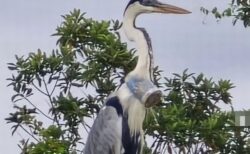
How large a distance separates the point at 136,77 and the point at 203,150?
3.21 metres

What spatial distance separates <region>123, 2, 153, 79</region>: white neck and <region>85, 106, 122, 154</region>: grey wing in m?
0.30

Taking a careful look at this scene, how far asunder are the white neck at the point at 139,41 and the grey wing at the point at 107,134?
0.30 metres

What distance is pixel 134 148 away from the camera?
5602mm

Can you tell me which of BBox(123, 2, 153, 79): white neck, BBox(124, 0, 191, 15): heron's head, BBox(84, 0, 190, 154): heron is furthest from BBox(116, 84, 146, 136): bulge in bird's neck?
BBox(124, 0, 191, 15): heron's head

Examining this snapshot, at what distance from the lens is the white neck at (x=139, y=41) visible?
552 cm

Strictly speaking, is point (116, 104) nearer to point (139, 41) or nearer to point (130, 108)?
point (130, 108)

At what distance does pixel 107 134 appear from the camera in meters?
5.58

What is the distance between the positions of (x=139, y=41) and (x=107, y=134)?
60 cm

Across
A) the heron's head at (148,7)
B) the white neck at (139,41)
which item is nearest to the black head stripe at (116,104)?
the white neck at (139,41)

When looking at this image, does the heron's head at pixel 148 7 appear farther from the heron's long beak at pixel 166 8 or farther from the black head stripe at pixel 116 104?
the black head stripe at pixel 116 104

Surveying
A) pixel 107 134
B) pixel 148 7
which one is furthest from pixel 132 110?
pixel 148 7

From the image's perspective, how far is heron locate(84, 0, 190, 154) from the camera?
5508mm

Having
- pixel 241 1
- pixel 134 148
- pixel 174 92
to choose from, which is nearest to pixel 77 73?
pixel 174 92

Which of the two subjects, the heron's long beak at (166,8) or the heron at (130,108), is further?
the heron's long beak at (166,8)
